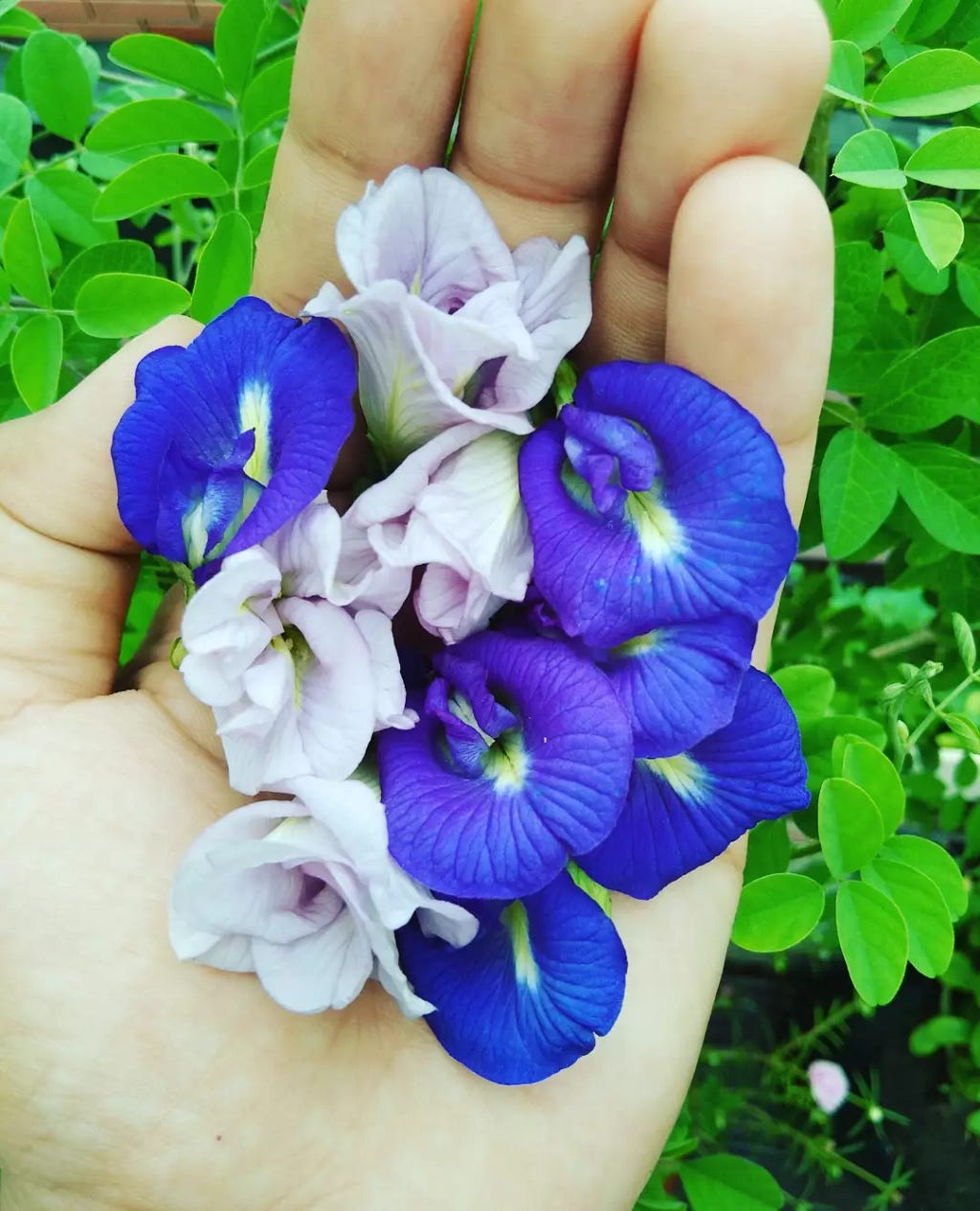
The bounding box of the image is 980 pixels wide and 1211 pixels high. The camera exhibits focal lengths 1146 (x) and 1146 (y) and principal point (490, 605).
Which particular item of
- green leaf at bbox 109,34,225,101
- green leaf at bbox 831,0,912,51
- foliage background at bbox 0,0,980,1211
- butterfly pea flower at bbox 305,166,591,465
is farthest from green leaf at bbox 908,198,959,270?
green leaf at bbox 109,34,225,101

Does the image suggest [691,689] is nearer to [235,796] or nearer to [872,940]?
[872,940]

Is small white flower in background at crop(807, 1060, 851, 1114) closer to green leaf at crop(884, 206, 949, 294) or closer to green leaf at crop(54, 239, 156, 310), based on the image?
green leaf at crop(884, 206, 949, 294)

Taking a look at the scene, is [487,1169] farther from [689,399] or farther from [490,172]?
[490,172]

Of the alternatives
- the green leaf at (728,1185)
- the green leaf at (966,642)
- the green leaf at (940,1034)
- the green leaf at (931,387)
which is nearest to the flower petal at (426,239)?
the green leaf at (931,387)

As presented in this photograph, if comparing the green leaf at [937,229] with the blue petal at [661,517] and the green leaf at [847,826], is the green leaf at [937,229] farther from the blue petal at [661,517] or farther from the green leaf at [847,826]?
the green leaf at [847,826]

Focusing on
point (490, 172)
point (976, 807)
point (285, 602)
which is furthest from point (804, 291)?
point (976, 807)

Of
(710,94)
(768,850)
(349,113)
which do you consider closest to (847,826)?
(768,850)
